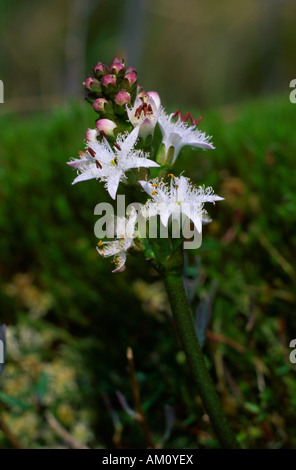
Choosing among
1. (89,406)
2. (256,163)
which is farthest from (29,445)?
(256,163)

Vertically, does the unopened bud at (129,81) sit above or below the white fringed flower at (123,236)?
above

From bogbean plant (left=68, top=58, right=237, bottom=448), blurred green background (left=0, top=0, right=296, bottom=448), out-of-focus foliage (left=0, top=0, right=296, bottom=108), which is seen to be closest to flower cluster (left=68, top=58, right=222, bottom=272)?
bogbean plant (left=68, top=58, right=237, bottom=448)

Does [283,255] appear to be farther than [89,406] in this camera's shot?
No

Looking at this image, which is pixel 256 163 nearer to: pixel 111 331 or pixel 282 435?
pixel 111 331

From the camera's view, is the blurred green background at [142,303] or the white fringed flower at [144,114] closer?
the white fringed flower at [144,114]

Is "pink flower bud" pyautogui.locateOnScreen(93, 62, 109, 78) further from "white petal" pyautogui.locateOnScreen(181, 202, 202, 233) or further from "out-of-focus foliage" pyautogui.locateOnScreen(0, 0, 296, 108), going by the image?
"out-of-focus foliage" pyautogui.locateOnScreen(0, 0, 296, 108)

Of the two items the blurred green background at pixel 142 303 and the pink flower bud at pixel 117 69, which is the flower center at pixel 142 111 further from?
the blurred green background at pixel 142 303

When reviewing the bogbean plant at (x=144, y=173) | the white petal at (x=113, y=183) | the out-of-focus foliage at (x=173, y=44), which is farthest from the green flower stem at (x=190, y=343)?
the out-of-focus foliage at (x=173, y=44)

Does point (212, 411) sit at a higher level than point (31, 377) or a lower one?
higher
